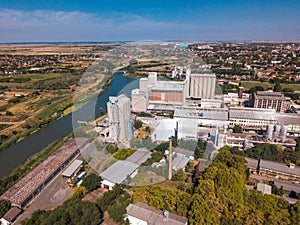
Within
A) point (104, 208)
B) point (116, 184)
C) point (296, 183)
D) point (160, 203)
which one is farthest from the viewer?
point (296, 183)

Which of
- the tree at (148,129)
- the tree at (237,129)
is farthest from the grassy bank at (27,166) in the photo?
the tree at (237,129)

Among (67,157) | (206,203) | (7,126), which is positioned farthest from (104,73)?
(7,126)

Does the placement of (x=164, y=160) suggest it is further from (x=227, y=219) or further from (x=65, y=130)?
(x=65, y=130)

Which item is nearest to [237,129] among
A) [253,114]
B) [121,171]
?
[253,114]

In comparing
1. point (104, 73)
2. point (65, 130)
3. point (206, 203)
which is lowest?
point (65, 130)

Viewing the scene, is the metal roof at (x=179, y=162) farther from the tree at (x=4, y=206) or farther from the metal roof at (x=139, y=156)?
the tree at (x=4, y=206)

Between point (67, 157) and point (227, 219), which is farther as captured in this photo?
point (67, 157)

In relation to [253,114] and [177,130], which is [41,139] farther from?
[253,114]
